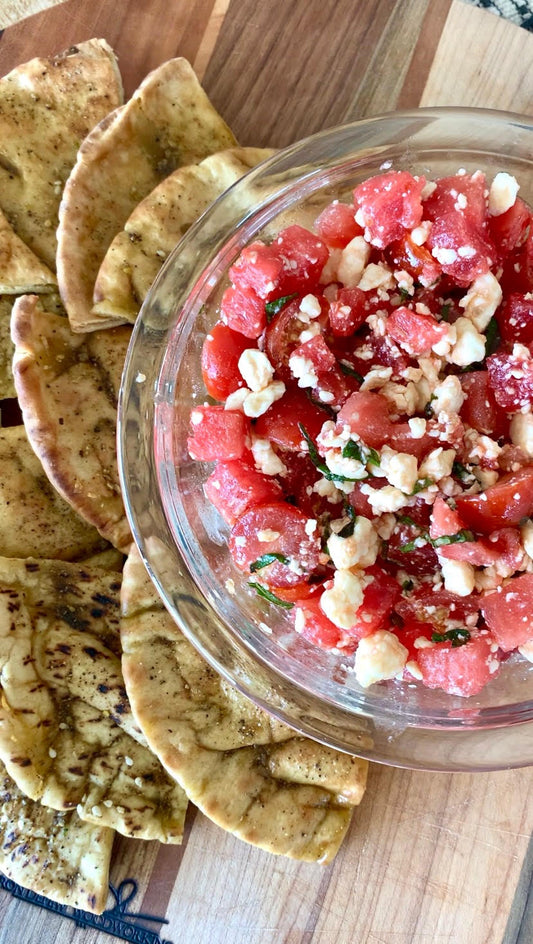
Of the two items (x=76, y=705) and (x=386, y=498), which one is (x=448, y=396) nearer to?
(x=386, y=498)

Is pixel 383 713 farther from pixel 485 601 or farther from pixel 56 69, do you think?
pixel 56 69

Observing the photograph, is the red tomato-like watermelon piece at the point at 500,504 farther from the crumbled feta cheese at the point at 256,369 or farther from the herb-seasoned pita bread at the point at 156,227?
the herb-seasoned pita bread at the point at 156,227

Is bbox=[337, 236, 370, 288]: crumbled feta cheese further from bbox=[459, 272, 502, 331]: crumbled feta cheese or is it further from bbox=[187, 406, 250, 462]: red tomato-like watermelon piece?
bbox=[187, 406, 250, 462]: red tomato-like watermelon piece

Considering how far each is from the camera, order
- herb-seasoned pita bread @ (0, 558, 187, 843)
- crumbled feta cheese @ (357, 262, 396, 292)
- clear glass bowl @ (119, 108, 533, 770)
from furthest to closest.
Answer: herb-seasoned pita bread @ (0, 558, 187, 843) → clear glass bowl @ (119, 108, 533, 770) → crumbled feta cheese @ (357, 262, 396, 292)

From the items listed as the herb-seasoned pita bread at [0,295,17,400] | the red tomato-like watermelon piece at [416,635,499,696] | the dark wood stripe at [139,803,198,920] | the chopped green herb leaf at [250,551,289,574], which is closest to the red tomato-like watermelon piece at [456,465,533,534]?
the red tomato-like watermelon piece at [416,635,499,696]

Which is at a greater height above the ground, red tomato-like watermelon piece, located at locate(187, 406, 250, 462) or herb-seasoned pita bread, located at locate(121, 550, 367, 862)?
red tomato-like watermelon piece, located at locate(187, 406, 250, 462)

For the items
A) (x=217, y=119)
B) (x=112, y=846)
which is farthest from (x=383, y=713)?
(x=217, y=119)

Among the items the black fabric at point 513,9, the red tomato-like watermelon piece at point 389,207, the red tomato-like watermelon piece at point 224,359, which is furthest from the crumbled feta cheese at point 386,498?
the black fabric at point 513,9
